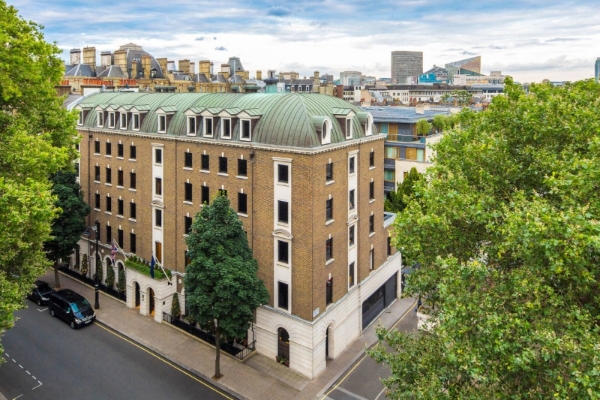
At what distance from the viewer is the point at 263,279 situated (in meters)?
32.2

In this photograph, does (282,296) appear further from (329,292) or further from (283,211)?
(283,211)

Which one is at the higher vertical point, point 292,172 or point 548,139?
point 548,139

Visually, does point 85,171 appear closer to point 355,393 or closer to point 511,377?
point 355,393

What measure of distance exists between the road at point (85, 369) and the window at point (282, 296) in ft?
22.1

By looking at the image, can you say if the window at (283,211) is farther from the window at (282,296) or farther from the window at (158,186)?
the window at (158,186)

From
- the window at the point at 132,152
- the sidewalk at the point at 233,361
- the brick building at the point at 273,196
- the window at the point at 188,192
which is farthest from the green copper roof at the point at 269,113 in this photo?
the sidewalk at the point at 233,361

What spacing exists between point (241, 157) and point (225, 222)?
17.4 feet

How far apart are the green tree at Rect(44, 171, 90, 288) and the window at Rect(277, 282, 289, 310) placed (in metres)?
20.9

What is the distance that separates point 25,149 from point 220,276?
12.7 metres

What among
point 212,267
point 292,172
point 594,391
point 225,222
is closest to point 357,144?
point 292,172

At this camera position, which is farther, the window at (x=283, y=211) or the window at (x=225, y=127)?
the window at (x=225, y=127)

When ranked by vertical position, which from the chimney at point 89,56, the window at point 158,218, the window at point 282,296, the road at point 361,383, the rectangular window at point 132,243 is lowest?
the road at point 361,383

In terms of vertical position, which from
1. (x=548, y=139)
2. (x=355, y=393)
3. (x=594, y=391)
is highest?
(x=548, y=139)

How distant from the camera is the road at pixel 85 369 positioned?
28.9 m
